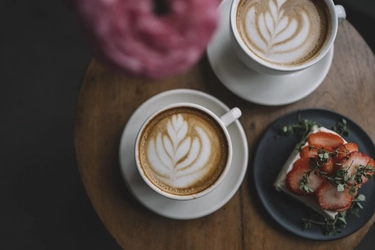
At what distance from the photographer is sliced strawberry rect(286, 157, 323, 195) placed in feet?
3.11

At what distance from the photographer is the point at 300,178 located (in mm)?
951

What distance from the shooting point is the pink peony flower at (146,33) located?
1.18 ft

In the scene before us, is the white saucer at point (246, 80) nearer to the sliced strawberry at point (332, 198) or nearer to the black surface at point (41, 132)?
the sliced strawberry at point (332, 198)

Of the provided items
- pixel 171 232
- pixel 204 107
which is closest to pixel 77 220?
pixel 171 232

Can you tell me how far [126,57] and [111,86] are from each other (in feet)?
2.05

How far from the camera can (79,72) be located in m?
1.48

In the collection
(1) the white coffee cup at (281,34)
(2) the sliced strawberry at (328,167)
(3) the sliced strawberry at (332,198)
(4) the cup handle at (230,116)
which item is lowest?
(3) the sliced strawberry at (332,198)

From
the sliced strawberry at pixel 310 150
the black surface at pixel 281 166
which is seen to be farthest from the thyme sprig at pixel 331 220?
the sliced strawberry at pixel 310 150

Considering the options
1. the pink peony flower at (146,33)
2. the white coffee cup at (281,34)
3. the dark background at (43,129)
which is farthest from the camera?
the dark background at (43,129)

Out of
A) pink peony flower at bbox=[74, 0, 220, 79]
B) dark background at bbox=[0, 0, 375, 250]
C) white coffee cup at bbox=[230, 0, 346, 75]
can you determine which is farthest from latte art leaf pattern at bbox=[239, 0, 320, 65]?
dark background at bbox=[0, 0, 375, 250]

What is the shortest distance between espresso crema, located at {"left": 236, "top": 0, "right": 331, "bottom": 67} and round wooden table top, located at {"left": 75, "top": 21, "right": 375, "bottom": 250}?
0.13 metres

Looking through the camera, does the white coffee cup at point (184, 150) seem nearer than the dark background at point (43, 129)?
Yes

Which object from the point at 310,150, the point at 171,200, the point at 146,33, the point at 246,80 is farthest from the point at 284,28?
the point at 146,33

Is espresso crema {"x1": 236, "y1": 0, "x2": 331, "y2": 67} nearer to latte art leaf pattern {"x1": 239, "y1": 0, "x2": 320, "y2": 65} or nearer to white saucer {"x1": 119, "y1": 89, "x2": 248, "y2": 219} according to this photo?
latte art leaf pattern {"x1": 239, "y1": 0, "x2": 320, "y2": 65}
